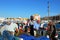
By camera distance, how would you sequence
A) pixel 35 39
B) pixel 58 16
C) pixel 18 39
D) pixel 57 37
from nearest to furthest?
pixel 18 39
pixel 35 39
pixel 57 37
pixel 58 16

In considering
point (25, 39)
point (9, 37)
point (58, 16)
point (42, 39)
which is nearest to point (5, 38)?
point (9, 37)

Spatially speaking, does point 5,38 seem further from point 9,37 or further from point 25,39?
point 25,39

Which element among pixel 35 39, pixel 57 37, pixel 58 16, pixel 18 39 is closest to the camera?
pixel 18 39

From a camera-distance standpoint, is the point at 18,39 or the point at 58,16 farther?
the point at 58,16

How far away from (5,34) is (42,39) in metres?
0.92

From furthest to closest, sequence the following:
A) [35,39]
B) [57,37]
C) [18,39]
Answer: [57,37] → [35,39] → [18,39]

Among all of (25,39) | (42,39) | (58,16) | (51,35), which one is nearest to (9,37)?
(25,39)

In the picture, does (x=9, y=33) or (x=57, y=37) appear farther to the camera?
(x=57, y=37)

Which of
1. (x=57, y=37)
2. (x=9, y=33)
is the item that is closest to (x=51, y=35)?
(x=57, y=37)

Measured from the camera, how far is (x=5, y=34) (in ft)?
15.5

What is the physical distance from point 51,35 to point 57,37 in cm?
21

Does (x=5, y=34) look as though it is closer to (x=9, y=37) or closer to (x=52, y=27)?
(x=9, y=37)

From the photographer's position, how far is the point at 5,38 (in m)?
4.67

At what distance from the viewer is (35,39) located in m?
4.78
